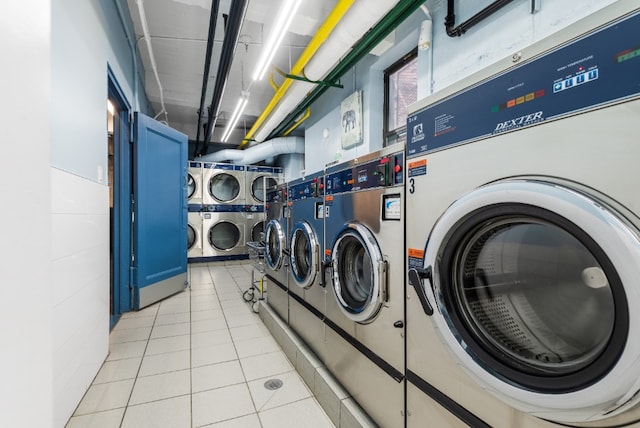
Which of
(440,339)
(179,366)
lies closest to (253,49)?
(179,366)

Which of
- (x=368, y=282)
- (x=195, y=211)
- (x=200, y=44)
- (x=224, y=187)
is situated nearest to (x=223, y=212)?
(x=195, y=211)

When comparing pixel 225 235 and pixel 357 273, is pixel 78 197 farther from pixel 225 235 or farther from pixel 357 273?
pixel 225 235

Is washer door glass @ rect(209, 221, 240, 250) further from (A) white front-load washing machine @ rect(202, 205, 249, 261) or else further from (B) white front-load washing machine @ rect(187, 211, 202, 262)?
(B) white front-load washing machine @ rect(187, 211, 202, 262)

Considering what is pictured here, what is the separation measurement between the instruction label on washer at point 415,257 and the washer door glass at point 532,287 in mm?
103

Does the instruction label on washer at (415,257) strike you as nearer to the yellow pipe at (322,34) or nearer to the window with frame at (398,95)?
the yellow pipe at (322,34)

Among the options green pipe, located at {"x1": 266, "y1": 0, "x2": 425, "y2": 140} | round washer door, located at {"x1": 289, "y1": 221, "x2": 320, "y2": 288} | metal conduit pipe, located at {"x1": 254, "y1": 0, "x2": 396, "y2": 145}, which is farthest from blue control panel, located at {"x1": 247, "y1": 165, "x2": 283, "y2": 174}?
round washer door, located at {"x1": 289, "y1": 221, "x2": 320, "y2": 288}

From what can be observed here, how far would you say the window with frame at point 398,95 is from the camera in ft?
10.7

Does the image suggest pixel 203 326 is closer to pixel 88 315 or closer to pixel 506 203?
pixel 88 315

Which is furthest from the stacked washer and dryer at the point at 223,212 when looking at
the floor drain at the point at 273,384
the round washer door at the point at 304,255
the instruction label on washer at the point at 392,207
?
the instruction label on washer at the point at 392,207

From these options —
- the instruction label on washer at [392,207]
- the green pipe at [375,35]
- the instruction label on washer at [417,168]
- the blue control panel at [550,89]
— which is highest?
the green pipe at [375,35]

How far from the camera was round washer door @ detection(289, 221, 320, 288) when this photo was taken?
6.83 ft

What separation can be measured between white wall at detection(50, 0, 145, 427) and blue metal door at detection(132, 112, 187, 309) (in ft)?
3.93

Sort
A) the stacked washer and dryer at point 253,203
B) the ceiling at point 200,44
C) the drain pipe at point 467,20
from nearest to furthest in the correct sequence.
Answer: the drain pipe at point 467,20 → the ceiling at point 200,44 → the stacked washer and dryer at point 253,203

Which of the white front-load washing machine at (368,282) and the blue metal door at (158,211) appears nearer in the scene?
the white front-load washing machine at (368,282)
